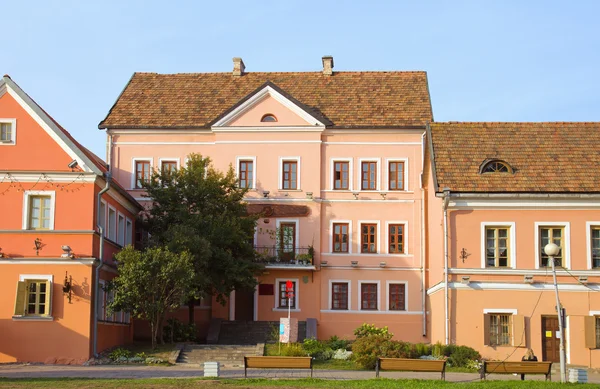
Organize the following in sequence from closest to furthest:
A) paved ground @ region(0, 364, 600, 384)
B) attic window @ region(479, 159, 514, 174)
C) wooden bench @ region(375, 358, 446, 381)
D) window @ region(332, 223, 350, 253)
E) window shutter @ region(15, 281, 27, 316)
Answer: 1. wooden bench @ region(375, 358, 446, 381)
2. paved ground @ region(0, 364, 600, 384)
3. window shutter @ region(15, 281, 27, 316)
4. attic window @ region(479, 159, 514, 174)
5. window @ region(332, 223, 350, 253)

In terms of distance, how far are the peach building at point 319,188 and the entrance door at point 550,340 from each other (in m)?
9.36

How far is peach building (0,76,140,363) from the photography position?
107 feet

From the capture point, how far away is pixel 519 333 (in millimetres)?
33062

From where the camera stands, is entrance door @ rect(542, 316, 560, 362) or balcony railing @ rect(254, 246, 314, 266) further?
balcony railing @ rect(254, 246, 314, 266)

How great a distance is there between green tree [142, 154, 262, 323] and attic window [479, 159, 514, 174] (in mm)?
10842

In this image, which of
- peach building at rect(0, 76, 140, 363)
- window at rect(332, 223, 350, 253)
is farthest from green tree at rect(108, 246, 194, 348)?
window at rect(332, 223, 350, 253)

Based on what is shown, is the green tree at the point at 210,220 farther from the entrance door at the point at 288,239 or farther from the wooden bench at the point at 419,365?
the wooden bench at the point at 419,365

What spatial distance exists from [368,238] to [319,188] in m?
3.50

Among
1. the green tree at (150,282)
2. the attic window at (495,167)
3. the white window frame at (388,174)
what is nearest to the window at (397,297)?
the white window frame at (388,174)

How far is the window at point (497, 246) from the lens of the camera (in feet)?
112

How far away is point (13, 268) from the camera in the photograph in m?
33.3

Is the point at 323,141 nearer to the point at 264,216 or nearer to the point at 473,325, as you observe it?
the point at 264,216

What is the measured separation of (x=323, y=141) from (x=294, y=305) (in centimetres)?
835

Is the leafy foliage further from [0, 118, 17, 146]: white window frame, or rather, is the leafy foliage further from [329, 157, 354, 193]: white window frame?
[0, 118, 17, 146]: white window frame
